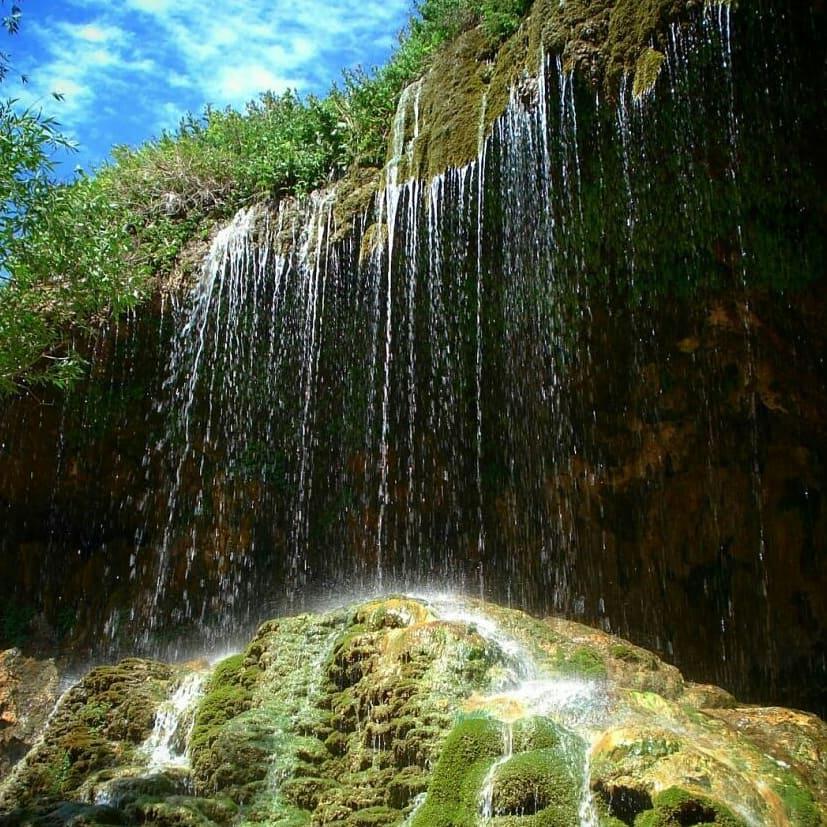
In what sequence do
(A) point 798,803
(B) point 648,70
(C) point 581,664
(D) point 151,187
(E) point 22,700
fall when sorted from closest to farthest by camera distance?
(A) point 798,803
(C) point 581,664
(B) point 648,70
(E) point 22,700
(D) point 151,187

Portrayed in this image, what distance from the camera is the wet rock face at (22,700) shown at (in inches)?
391

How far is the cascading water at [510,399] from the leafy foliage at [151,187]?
83 cm

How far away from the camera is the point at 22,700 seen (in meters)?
10.9

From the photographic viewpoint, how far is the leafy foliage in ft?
32.1

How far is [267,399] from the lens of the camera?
43.1 ft

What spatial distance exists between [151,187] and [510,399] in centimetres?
735

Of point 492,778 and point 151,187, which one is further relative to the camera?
point 151,187

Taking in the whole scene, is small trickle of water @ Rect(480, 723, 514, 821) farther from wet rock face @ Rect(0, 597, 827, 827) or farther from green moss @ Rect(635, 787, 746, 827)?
green moss @ Rect(635, 787, 746, 827)

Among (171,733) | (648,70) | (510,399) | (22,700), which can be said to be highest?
(648,70)

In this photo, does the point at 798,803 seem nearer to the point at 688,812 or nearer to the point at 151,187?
the point at 688,812

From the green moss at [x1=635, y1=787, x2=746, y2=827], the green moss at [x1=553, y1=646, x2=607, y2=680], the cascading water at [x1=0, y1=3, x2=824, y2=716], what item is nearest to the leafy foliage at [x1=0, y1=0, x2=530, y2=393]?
the cascading water at [x1=0, y1=3, x2=824, y2=716]

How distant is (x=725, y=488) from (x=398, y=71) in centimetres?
756

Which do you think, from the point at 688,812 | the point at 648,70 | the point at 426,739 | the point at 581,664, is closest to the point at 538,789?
the point at 688,812

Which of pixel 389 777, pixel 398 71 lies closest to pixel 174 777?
pixel 389 777
